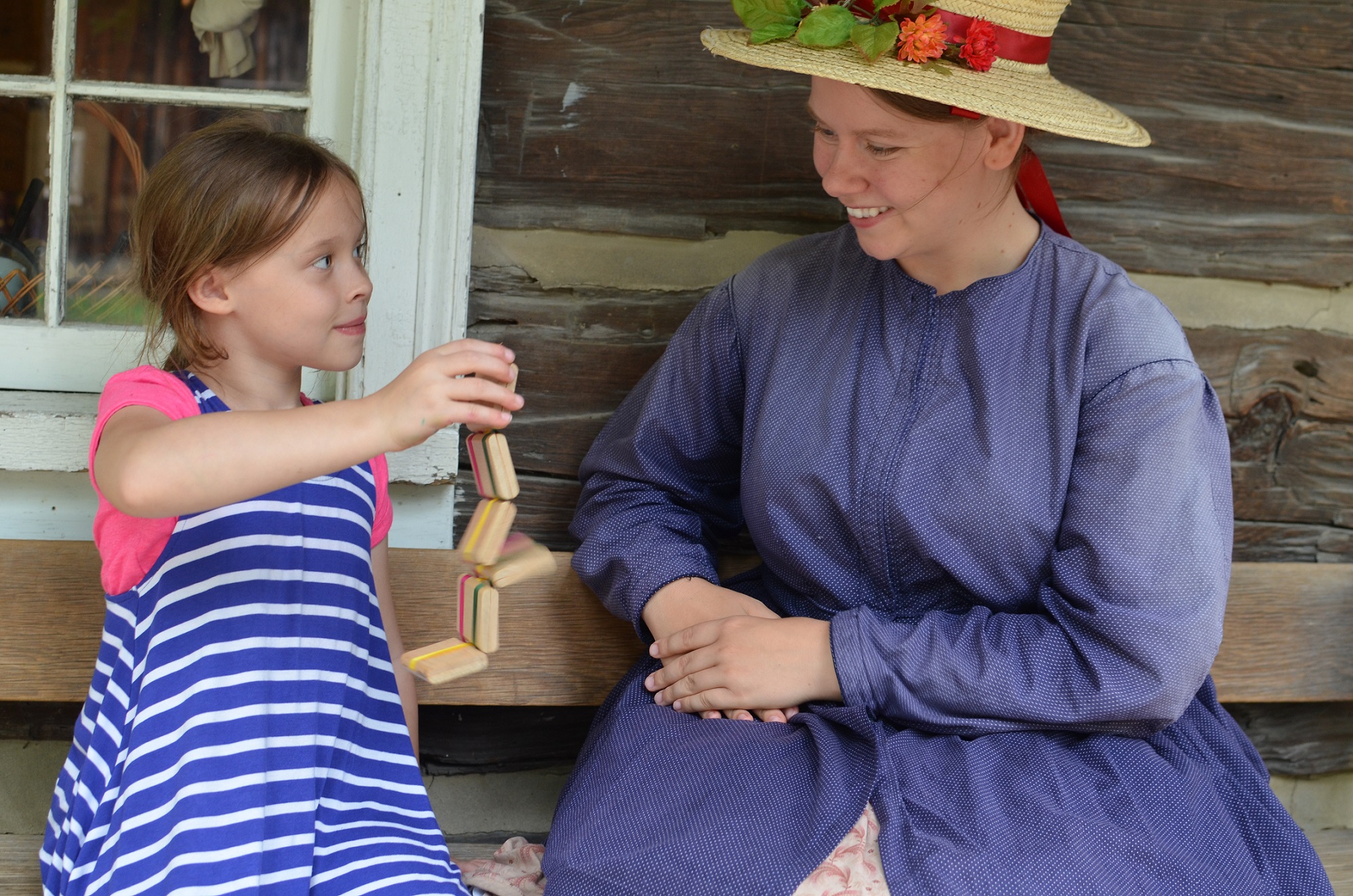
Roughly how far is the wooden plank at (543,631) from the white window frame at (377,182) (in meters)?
0.17

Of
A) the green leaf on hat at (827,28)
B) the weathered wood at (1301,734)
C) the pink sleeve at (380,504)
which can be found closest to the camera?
the green leaf on hat at (827,28)

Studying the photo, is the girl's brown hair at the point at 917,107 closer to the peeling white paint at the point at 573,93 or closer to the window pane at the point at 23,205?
the peeling white paint at the point at 573,93

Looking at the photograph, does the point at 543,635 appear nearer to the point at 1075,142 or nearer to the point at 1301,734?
the point at 1075,142

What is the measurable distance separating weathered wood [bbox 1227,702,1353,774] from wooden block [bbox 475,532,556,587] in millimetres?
1731

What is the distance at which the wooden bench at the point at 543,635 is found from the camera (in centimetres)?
183

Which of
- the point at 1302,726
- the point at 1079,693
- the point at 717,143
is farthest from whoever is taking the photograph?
the point at 1302,726

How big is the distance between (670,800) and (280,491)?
630 mm

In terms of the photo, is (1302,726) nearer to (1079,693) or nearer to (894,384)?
(1079,693)

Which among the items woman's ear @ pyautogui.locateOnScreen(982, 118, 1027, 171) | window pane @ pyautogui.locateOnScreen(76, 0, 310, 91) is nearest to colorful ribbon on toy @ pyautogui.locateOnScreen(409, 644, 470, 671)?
woman's ear @ pyautogui.locateOnScreen(982, 118, 1027, 171)

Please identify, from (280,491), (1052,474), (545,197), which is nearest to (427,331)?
(545,197)

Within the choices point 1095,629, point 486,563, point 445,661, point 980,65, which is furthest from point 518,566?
point 980,65

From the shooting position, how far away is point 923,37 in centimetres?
152

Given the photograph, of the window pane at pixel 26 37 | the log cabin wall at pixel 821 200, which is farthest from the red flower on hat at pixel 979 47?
the window pane at pixel 26 37

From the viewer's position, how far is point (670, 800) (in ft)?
4.97
